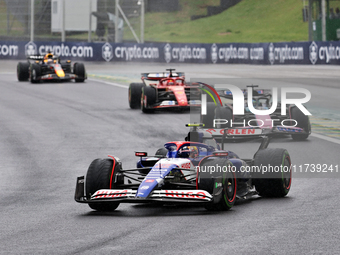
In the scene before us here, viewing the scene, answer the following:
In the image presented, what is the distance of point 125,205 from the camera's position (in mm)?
8852

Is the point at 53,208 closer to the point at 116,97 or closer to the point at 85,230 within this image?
the point at 85,230

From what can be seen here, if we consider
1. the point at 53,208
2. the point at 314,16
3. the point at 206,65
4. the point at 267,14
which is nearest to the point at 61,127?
the point at 53,208

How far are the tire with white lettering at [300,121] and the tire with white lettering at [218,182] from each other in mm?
6640

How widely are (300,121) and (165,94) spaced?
641 cm

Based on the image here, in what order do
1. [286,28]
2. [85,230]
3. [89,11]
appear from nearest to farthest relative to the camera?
[85,230]
[89,11]
[286,28]

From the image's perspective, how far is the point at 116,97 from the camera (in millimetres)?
24891

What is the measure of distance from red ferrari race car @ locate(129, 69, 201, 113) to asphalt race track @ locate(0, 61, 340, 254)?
33 cm

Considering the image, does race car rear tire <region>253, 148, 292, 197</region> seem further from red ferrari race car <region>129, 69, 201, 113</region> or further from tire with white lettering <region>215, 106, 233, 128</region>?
red ferrari race car <region>129, 69, 201, 113</region>

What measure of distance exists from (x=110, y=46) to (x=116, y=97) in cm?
2092

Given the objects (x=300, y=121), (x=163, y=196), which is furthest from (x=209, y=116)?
(x=163, y=196)

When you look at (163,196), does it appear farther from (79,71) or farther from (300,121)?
(79,71)

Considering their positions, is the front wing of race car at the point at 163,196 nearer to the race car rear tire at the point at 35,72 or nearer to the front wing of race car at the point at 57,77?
the front wing of race car at the point at 57,77

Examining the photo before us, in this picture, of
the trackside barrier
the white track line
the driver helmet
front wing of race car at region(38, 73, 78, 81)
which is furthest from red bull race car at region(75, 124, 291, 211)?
the trackside barrier

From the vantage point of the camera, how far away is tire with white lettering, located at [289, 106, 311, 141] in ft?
47.9
